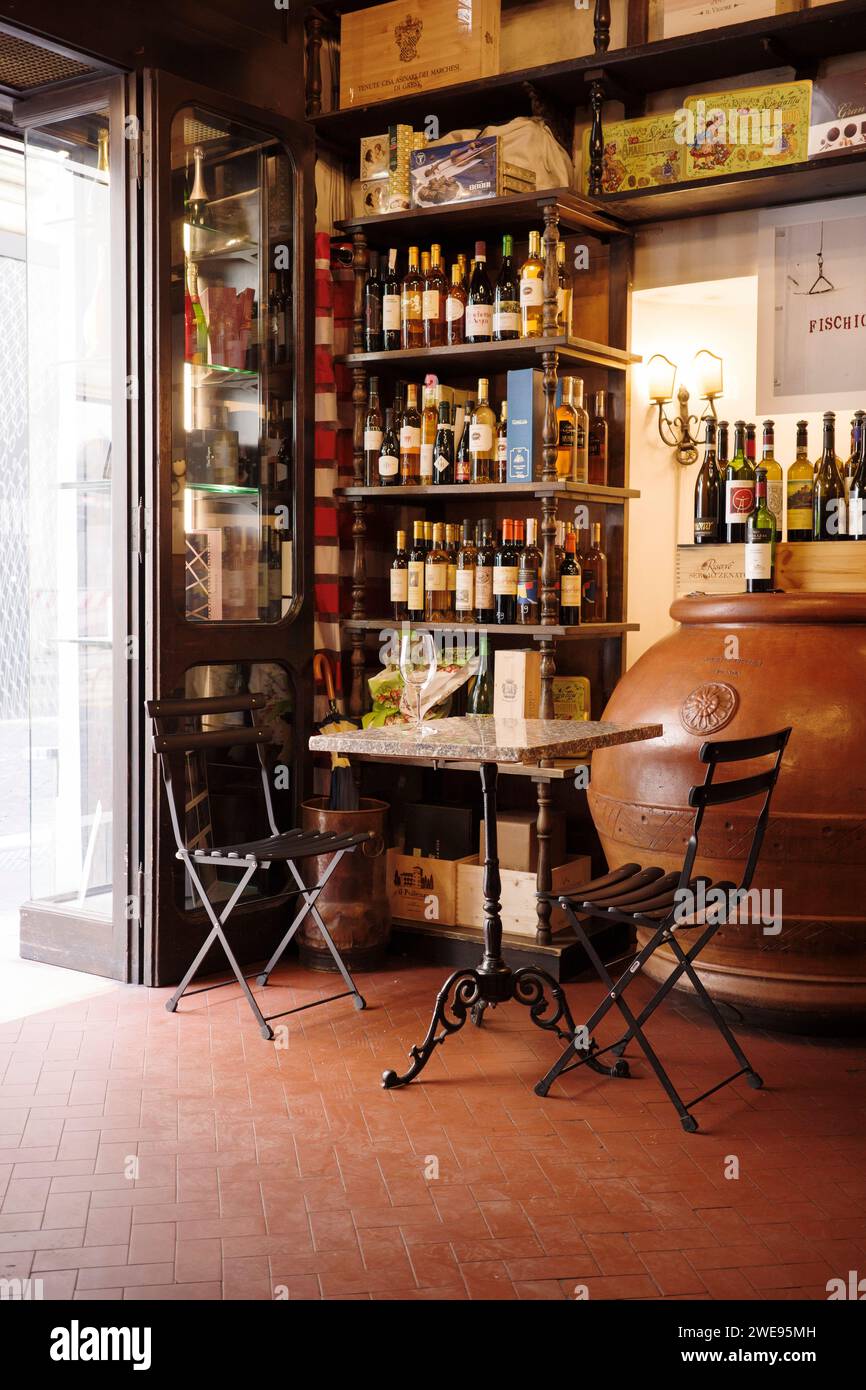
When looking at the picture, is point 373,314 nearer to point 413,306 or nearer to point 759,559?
point 413,306

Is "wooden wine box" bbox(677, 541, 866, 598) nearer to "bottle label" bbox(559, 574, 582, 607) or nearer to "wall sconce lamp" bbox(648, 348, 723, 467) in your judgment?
"bottle label" bbox(559, 574, 582, 607)

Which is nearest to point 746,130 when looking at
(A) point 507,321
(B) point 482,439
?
(A) point 507,321

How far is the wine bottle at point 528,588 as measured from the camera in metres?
4.49

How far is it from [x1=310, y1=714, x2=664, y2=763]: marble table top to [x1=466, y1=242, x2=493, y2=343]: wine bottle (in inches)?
61.0

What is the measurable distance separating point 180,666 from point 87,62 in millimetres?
1913

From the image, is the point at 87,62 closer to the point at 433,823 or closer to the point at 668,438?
the point at 668,438

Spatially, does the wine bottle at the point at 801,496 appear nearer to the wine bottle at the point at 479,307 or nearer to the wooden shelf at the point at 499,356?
the wooden shelf at the point at 499,356

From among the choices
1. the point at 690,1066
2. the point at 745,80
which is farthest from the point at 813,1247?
the point at 745,80

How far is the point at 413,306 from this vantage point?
15.5 ft

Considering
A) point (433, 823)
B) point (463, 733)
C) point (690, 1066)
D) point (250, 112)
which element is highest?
point (250, 112)

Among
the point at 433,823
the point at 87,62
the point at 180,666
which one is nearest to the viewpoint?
the point at 87,62

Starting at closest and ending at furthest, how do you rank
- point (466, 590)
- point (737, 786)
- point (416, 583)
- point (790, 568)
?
point (737, 786)
point (790, 568)
point (466, 590)
point (416, 583)

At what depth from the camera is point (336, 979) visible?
173 inches

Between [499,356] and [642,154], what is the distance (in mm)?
824
